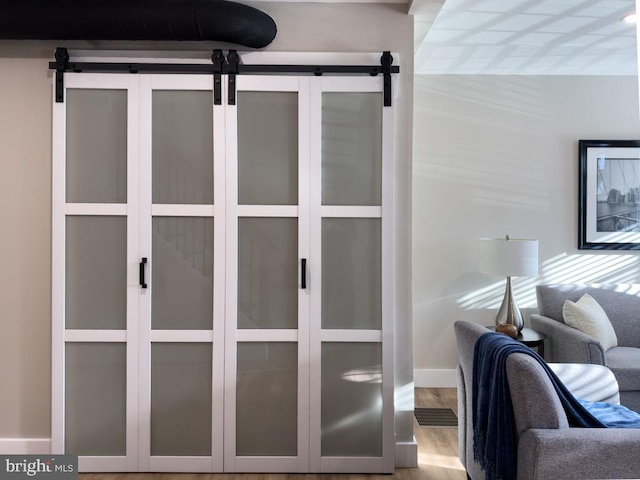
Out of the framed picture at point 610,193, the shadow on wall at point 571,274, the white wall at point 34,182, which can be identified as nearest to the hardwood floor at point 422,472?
the white wall at point 34,182

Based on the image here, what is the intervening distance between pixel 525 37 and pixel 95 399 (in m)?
3.47

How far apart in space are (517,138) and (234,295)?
295 centimetres

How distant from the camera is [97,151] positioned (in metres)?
3.22

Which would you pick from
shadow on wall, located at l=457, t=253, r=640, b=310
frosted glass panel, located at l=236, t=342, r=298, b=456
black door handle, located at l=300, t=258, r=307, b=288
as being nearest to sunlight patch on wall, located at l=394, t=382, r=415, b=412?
frosted glass panel, located at l=236, t=342, r=298, b=456

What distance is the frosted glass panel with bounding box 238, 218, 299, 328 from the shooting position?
10.6ft

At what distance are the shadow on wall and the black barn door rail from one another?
2.33 meters

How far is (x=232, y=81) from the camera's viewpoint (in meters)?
3.20

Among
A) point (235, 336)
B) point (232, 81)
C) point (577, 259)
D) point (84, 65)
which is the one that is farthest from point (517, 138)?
point (84, 65)

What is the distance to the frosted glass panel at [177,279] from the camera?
321cm

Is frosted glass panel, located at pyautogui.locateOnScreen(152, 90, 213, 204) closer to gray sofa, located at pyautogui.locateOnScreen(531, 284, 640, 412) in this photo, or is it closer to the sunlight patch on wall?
the sunlight patch on wall

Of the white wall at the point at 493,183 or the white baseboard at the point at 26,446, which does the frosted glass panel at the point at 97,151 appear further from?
the white wall at the point at 493,183

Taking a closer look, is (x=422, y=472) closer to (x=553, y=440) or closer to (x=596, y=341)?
(x=553, y=440)

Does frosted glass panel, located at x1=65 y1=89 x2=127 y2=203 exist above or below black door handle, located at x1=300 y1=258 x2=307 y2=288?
above

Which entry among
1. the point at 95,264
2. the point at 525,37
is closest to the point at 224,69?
the point at 95,264
